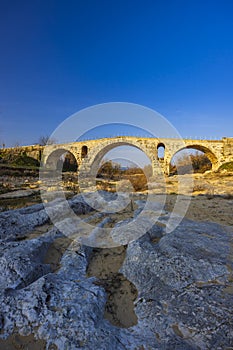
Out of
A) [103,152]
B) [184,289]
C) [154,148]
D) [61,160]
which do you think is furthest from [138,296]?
[61,160]

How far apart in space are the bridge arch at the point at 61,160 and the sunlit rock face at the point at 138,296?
4081cm

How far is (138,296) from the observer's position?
2.95 meters

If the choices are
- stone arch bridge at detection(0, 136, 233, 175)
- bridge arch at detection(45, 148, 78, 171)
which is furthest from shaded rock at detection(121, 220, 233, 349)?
bridge arch at detection(45, 148, 78, 171)

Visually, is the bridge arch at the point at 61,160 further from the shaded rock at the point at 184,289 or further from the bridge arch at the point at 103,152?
the shaded rock at the point at 184,289

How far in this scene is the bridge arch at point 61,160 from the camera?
144 ft

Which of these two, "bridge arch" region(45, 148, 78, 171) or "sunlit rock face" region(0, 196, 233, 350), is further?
"bridge arch" region(45, 148, 78, 171)

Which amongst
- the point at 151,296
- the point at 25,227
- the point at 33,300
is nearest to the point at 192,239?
the point at 151,296

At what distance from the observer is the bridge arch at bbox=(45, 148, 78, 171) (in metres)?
43.8

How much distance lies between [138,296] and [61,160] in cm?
4747

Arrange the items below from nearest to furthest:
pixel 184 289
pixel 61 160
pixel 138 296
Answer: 1. pixel 184 289
2. pixel 138 296
3. pixel 61 160

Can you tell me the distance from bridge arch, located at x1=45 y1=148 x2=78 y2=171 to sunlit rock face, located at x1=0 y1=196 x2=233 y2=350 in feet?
134

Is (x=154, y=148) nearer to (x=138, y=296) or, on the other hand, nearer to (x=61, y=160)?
(x=61, y=160)

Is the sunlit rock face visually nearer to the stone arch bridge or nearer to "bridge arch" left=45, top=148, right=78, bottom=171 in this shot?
the stone arch bridge

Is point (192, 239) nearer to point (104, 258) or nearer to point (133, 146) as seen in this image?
point (104, 258)
